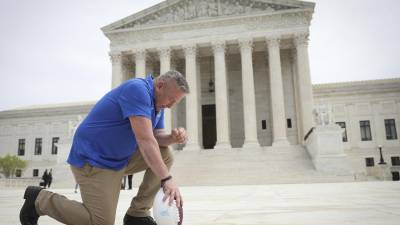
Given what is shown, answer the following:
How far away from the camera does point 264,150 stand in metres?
30.3

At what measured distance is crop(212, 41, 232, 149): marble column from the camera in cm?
3294

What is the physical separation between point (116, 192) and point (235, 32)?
32457 millimetres

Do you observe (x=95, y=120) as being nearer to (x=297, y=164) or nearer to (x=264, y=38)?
(x=297, y=164)

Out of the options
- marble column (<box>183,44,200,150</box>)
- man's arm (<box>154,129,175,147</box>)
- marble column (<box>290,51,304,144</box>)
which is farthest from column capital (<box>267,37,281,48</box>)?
man's arm (<box>154,129,175,147</box>)

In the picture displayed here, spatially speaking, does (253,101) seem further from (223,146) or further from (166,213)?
(166,213)

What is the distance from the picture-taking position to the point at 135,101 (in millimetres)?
3186

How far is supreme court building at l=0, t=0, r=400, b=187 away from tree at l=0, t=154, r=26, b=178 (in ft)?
44.9

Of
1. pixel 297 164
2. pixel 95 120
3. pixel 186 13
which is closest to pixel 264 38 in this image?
pixel 186 13

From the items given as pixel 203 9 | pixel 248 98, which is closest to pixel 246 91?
pixel 248 98

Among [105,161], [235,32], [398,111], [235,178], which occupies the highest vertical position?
[235,32]

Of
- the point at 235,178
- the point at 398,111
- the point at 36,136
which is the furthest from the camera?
the point at 36,136

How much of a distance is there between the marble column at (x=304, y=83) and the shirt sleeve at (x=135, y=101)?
99.7ft

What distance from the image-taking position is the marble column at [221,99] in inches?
1297

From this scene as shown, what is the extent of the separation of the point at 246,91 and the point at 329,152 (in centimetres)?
1000
